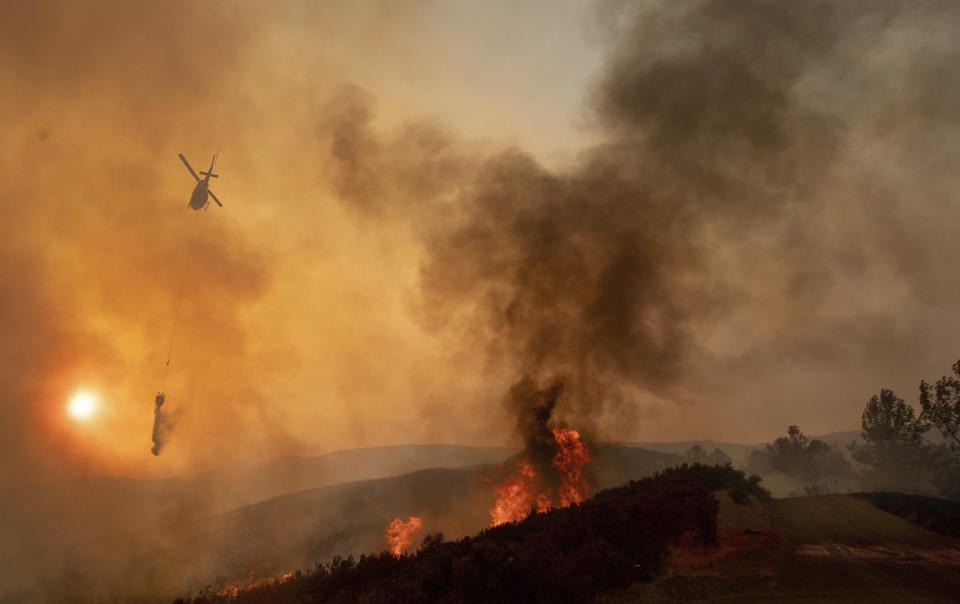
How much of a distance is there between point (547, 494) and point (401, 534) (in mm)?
14722

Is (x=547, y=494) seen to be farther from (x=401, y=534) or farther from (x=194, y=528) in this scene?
(x=194, y=528)

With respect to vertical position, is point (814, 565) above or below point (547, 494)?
above

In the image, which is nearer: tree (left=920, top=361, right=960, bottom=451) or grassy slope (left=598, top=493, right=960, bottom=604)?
grassy slope (left=598, top=493, right=960, bottom=604)

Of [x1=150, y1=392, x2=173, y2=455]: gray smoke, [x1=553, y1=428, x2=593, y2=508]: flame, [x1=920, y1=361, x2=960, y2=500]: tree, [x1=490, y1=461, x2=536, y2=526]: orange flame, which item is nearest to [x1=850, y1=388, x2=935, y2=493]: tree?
[x1=920, y1=361, x2=960, y2=500]: tree

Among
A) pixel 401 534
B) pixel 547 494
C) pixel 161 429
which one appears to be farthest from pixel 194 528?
pixel 547 494

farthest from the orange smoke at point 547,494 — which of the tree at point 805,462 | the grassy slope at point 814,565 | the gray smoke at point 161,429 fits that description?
the tree at point 805,462

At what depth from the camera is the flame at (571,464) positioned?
33031 mm

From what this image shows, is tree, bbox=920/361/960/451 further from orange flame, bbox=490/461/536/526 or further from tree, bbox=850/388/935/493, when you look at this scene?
orange flame, bbox=490/461/536/526

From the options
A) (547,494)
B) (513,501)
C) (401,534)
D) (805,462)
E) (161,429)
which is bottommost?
(805,462)

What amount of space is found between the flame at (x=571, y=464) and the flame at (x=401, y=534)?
1482 centimetres

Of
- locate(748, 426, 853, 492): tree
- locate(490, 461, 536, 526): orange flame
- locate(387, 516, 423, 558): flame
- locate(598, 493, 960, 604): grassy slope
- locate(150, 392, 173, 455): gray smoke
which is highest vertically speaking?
locate(150, 392, 173, 455): gray smoke

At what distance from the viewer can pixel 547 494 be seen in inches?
1414

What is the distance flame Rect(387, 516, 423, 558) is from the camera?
34919 mm

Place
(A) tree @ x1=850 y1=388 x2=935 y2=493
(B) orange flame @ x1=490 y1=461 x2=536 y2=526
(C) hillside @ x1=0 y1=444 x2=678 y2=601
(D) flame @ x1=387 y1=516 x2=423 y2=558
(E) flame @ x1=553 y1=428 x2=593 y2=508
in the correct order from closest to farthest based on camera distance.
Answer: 1. (B) orange flame @ x1=490 y1=461 x2=536 y2=526
2. (E) flame @ x1=553 y1=428 x2=593 y2=508
3. (D) flame @ x1=387 y1=516 x2=423 y2=558
4. (C) hillside @ x1=0 y1=444 x2=678 y2=601
5. (A) tree @ x1=850 y1=388 x2=935 y2=493
